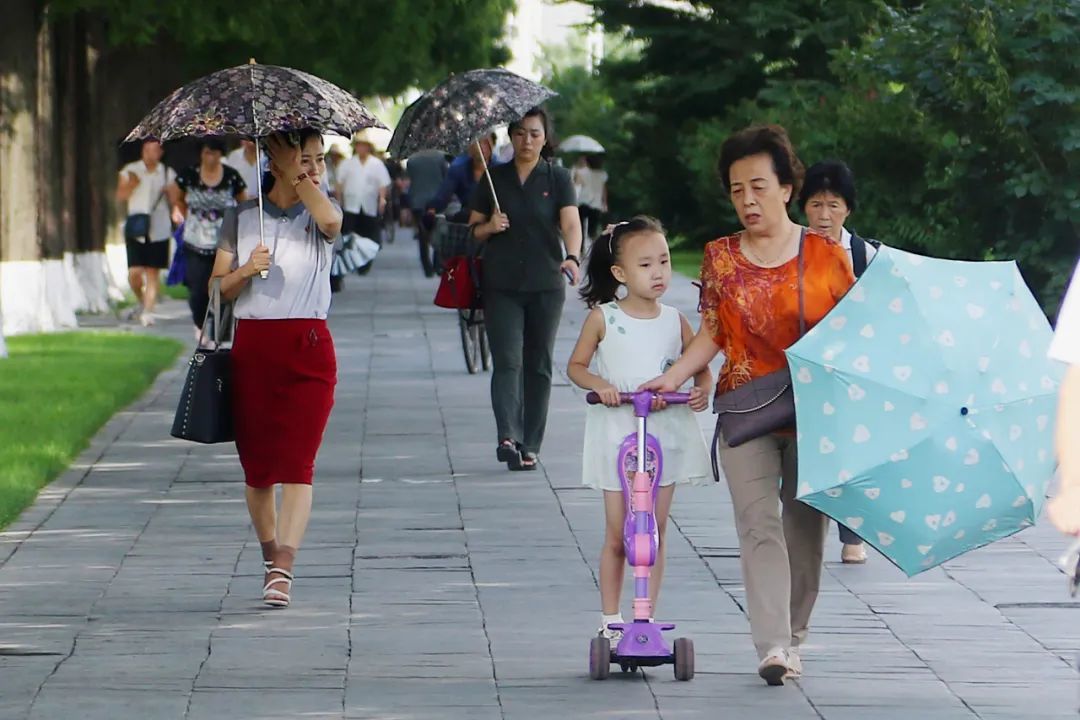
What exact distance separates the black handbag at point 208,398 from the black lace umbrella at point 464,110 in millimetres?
3661

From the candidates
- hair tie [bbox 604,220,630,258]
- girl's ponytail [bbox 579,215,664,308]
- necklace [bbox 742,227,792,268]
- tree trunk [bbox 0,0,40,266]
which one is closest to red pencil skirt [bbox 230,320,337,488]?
girl's ponytail [bbox 579,215,664,308]

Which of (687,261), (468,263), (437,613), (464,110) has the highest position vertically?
(464,110)

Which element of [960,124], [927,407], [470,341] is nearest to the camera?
[927,407]

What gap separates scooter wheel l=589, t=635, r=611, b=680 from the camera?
6699mm

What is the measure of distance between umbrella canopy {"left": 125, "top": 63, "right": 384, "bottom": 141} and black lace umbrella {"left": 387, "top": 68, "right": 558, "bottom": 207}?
331 cm

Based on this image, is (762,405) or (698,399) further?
(698,399)

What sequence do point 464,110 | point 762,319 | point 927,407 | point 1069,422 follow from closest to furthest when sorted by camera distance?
point 1069,422
point 927,407
point 762,319
point 464,110

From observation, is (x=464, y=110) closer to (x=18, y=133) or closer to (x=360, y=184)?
(x=18, y=133)

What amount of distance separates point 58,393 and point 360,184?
14.9 metres

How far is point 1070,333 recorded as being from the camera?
160 inches

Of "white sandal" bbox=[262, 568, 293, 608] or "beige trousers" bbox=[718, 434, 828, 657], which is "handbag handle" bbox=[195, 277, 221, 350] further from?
"beige trousers" bbox=[718, 434, 828, 657]

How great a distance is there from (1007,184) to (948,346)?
10514mm

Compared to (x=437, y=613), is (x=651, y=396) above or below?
above

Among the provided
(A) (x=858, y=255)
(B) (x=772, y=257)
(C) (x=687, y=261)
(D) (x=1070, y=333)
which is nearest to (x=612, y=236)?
(B) (x=772, y=257)
